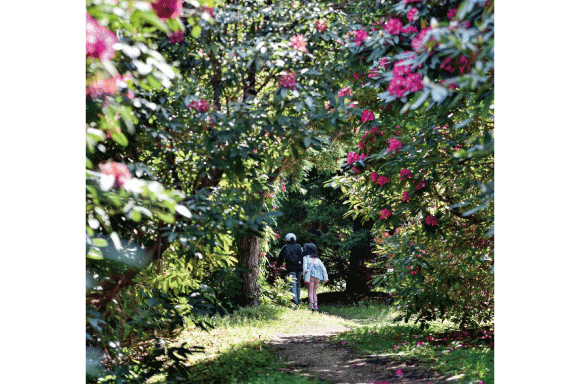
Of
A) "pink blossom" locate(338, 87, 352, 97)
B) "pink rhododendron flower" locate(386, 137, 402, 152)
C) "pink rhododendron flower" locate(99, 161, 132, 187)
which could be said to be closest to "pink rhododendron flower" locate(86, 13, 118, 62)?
"pink rhododendron flower" locate(99, 161, 132, 187)

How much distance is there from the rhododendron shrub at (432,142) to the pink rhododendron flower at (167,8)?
97 centimetres

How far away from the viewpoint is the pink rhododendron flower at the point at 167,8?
1.88 metres

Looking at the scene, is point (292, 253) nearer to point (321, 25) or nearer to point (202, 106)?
point (321, 25)

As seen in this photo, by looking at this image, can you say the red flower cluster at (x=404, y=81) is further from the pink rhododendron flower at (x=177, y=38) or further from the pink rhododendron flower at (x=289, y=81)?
the pink rhododendron flower at (x=177, y=38)

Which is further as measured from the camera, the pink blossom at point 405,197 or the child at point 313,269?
the child at point 313,269

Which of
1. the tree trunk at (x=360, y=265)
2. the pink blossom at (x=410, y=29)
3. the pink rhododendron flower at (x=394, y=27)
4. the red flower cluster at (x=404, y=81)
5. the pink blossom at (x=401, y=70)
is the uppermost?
the pink rhododendron flower at (x=394, y=27)

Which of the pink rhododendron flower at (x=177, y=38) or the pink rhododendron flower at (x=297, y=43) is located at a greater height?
the pink rhododendron flower at (x=177, y=38)

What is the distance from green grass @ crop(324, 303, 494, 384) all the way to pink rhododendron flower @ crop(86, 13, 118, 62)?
117 inches

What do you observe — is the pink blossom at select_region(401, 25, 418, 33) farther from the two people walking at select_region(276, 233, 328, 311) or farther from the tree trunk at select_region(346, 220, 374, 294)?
the tree trunk at select_region(346, 220, 374, 294)

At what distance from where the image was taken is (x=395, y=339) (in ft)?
16.2

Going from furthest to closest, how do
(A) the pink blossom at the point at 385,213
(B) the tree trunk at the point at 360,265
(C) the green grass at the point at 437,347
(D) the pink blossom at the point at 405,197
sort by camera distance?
1. (B) the tree trunk at the point at 360,265
2. (A) the pink blossom at the point at 385,213
3. (D) the pink blossom at the point at 405,197
4. (C) the green grass at the point at 437,347

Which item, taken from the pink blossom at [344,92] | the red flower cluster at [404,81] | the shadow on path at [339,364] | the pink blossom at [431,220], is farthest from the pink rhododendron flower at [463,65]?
the shadow on path at [339,364]
